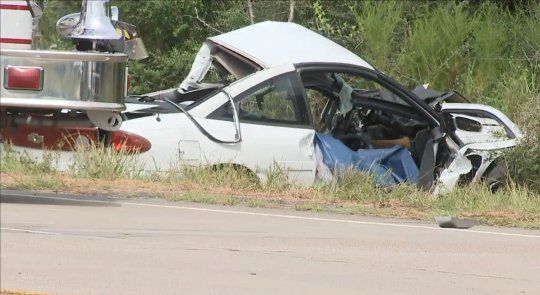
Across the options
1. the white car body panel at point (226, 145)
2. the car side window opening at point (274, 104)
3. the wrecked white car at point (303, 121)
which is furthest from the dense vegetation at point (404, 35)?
the white car body panel at point (226, 145)

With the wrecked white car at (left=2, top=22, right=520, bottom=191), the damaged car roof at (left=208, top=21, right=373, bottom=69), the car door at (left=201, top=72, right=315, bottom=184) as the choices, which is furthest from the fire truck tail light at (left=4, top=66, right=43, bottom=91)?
the damaged car roof at (left=208, top=21, right=373, bottom=69)

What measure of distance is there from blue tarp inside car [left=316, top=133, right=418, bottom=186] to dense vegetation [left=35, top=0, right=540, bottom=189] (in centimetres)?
223

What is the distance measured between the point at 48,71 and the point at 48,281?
1.74 m

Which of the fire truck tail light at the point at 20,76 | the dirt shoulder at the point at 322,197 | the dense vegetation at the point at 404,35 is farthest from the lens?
the dense vegetation at the point at 404,35

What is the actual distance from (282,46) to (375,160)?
1.63 meters

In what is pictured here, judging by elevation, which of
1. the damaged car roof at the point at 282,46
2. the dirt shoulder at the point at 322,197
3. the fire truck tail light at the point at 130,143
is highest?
the damaged car roof at the point at 282,46

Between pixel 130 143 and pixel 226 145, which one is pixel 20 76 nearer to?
pixel 130 143

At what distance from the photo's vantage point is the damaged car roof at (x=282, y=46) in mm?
11234

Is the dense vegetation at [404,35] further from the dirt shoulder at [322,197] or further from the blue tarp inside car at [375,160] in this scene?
the dirt shoulder at [322,197]

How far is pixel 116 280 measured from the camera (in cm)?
654

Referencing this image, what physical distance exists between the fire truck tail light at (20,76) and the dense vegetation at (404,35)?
647 cm

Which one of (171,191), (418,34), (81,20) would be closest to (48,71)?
(81,20)

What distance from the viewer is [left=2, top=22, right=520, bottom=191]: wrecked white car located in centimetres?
1045

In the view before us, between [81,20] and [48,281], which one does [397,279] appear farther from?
[81,20]
